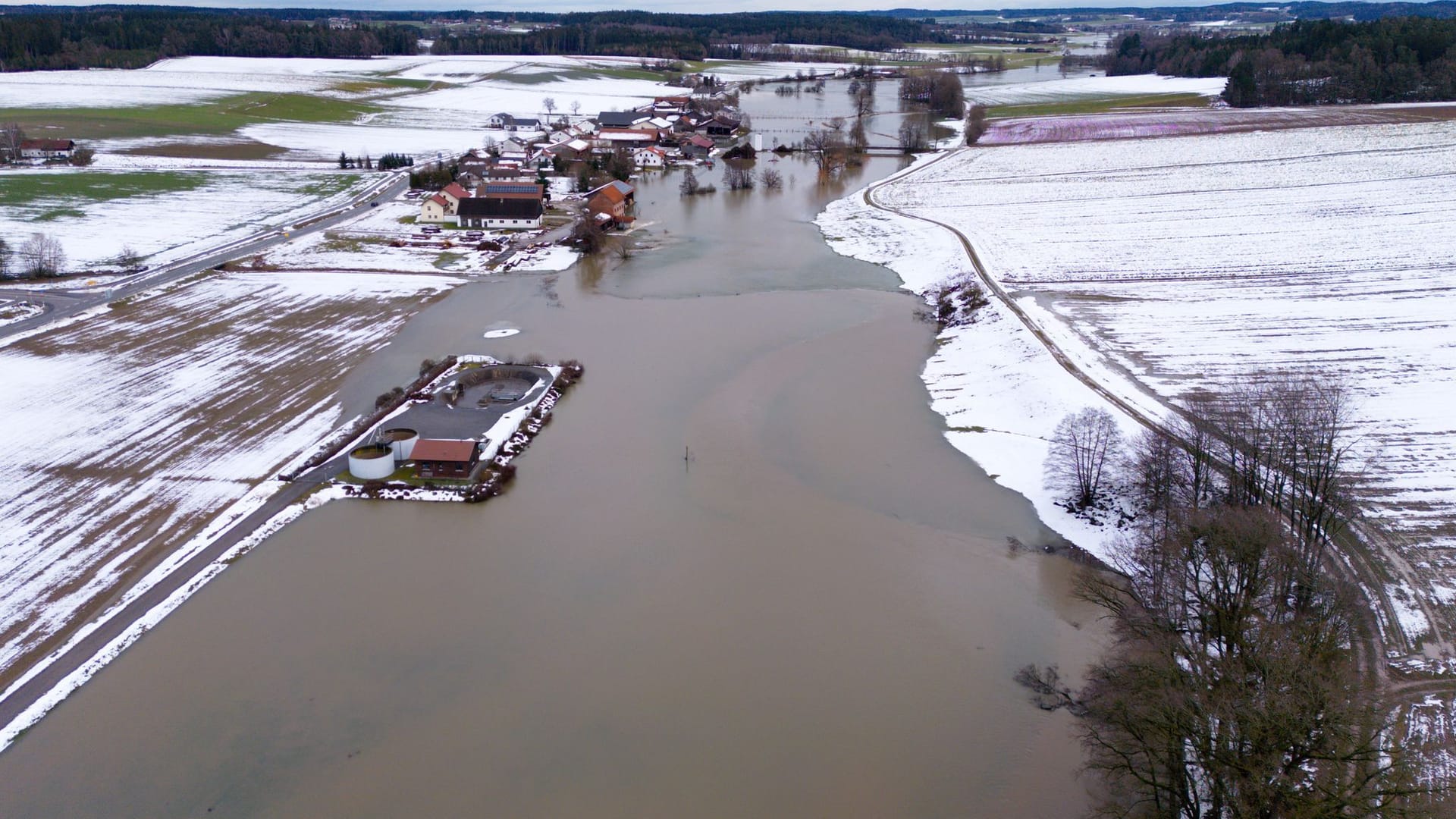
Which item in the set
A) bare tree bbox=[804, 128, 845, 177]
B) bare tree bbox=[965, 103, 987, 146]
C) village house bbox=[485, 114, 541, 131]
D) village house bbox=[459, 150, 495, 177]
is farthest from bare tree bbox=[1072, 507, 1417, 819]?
village house bbox=[485, 114, 541, 131]

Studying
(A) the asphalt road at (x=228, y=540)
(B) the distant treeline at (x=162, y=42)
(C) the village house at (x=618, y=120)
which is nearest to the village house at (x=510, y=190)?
(A) the asphalt road at (x=228, y=540)

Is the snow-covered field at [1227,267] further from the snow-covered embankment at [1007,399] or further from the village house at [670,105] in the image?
the village house at [670,105]

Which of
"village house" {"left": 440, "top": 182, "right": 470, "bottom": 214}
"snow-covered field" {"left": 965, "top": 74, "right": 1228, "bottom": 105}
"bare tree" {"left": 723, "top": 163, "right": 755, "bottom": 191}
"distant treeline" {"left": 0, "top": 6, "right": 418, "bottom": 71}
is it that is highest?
"distant treeline" {"left": 0, "top": 6, "right": 418, "bottom": 71}

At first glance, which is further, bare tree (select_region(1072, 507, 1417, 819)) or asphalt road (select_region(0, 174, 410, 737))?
asphalt road (select_region(0, 174, 410, 737))

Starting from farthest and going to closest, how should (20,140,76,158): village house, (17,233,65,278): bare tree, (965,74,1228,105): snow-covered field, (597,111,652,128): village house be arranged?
(965,74,1228,105): snow-covered field
(597,111,652,128): village house
(20,140,76,158): village house
(17,233,65,278): bare tree

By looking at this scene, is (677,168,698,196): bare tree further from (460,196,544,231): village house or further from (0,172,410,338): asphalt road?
(0,172,410,338): asphalt road

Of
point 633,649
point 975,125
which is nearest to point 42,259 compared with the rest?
point 633,649

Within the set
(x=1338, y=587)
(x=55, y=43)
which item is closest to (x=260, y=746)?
(x=1338, y=587)

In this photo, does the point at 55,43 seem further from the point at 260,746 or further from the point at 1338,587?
the point at 1338,587
